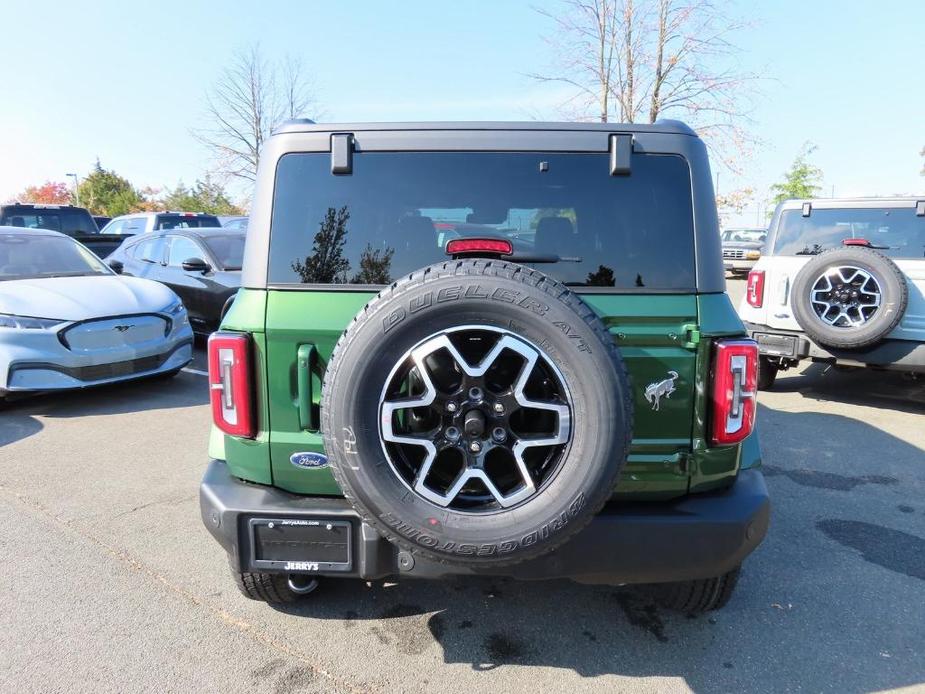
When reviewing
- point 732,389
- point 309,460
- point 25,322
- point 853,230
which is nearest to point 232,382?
point 309,460

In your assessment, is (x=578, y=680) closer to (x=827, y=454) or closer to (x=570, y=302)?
(x=570, y=302)

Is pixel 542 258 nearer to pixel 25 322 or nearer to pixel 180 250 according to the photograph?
pixel 25 322

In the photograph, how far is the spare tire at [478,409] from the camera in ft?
6.17

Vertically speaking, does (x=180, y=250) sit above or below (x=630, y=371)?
above

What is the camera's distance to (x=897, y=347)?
5.45 meters

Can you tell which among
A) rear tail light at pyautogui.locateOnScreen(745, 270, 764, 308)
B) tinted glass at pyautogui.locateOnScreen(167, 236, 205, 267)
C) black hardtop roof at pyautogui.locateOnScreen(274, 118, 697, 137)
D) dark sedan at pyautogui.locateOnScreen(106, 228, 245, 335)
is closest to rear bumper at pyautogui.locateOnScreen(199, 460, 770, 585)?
black hardtop roof at pyautogui.locateOnScreen(274, 118, 697, 137)

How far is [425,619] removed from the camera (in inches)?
104

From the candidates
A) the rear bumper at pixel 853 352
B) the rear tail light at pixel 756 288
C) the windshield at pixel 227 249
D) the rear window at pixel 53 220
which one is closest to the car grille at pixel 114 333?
the windshield at pixel 227 249

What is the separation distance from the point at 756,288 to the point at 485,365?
17.6ft

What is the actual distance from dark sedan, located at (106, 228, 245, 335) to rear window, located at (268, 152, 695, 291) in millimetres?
5466

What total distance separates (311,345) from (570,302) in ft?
3.08

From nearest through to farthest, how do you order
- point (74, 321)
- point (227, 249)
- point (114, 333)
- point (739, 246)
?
point (74, 321) < point (114, 333) < point (227, 249) < point (739, 246)

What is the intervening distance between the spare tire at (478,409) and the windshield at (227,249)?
6.67 m

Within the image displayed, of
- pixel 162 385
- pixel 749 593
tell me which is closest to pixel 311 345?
pixel 749 593
